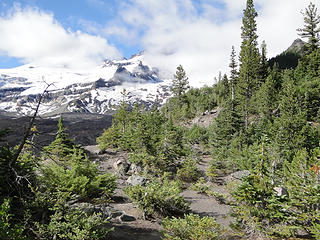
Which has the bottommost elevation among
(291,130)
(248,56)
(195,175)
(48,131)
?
(195,175)

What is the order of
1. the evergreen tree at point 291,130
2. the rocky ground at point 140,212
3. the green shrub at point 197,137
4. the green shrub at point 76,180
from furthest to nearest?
1. the green shrub at point 197,137
2. the evergreen tree at point 291,130
3. the rocky ground at point 140,212
4. the green shrub at point 76,180

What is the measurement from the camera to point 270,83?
32.2 metres

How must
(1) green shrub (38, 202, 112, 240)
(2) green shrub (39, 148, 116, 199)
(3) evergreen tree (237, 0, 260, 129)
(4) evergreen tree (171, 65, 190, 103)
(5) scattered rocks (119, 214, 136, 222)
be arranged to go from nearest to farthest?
1. (1) green shrub (38, 202, 112, 240)
2. (2) green shrub (39, 148, 116, 199)
3. (5) scattered rocks (119, 214, 136, 222)
4. (3) evergreen tree (237, 0, 260, 129)
5. (4) evergreen tree (171, 65, 190, 103)

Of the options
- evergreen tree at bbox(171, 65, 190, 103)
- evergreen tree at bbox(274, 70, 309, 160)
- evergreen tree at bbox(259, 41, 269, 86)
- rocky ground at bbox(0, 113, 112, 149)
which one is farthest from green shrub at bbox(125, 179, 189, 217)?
evergreen tree at bbox(171, 65, 190, 103)

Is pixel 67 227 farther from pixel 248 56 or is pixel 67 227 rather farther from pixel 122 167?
pixel 248 56

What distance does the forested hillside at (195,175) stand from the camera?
6.05 meters

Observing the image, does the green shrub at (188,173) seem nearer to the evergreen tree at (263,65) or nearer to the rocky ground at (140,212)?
the rocky ground at (140,212)

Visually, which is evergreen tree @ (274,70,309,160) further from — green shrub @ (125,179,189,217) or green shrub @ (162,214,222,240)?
green shrub @ (162,214,222,240)

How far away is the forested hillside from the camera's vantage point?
238 inches

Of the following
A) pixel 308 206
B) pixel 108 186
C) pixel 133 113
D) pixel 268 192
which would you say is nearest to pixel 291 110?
pixel 308 206

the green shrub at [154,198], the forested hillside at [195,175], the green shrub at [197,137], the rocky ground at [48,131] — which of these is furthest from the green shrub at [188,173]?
the green shrub at [197,137]

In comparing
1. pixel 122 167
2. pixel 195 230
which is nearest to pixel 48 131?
pixel 122 167

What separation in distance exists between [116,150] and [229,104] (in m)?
16.3

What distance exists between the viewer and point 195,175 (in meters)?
19.9
